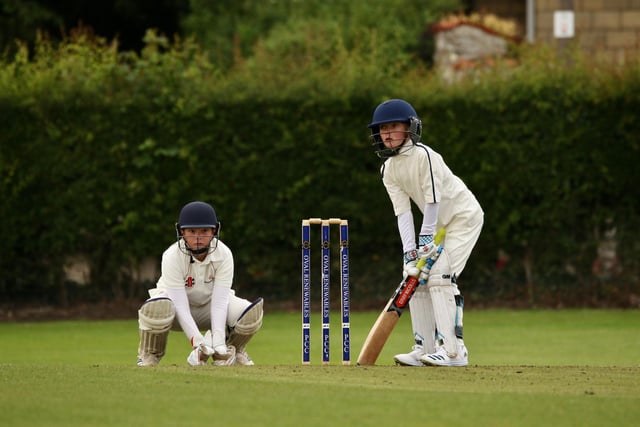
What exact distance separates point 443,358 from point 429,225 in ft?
2.36

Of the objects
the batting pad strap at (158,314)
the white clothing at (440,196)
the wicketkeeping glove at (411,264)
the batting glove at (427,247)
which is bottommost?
the batting pad strap at (158,314)

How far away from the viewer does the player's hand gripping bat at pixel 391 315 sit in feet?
21.3

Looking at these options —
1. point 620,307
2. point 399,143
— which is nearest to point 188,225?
point 399,143

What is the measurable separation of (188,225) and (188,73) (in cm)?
536

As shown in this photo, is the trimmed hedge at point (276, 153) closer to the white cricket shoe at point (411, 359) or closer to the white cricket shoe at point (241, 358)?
the white cricket shoe at point (241, 358)

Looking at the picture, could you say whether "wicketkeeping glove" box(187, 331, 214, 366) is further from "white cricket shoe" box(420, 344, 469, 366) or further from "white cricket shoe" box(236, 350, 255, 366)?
"white cricket shoe" box(420, 344, 469, 366)

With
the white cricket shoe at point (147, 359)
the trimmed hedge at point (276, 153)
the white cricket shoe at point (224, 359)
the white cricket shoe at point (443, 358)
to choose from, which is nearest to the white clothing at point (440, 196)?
the white cricket shoe at point (443, 358)

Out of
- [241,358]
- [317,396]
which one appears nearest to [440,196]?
[241,358]

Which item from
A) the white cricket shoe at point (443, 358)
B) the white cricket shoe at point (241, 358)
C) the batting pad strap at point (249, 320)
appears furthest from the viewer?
the white cricket shoe at point (241, 358)

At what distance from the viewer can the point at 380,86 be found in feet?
39.0

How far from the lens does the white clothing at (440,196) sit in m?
6.48

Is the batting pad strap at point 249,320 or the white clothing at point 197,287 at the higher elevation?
the white clothing at point 197,287

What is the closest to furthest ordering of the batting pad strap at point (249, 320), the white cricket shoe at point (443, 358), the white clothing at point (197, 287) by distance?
the white cricket shoe at point (443, 358), the white clothing at point (197, 287), the batting pad strap at point (249, 320)

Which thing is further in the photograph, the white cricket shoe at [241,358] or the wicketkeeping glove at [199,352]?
the white cricket shoe at [241,358]
